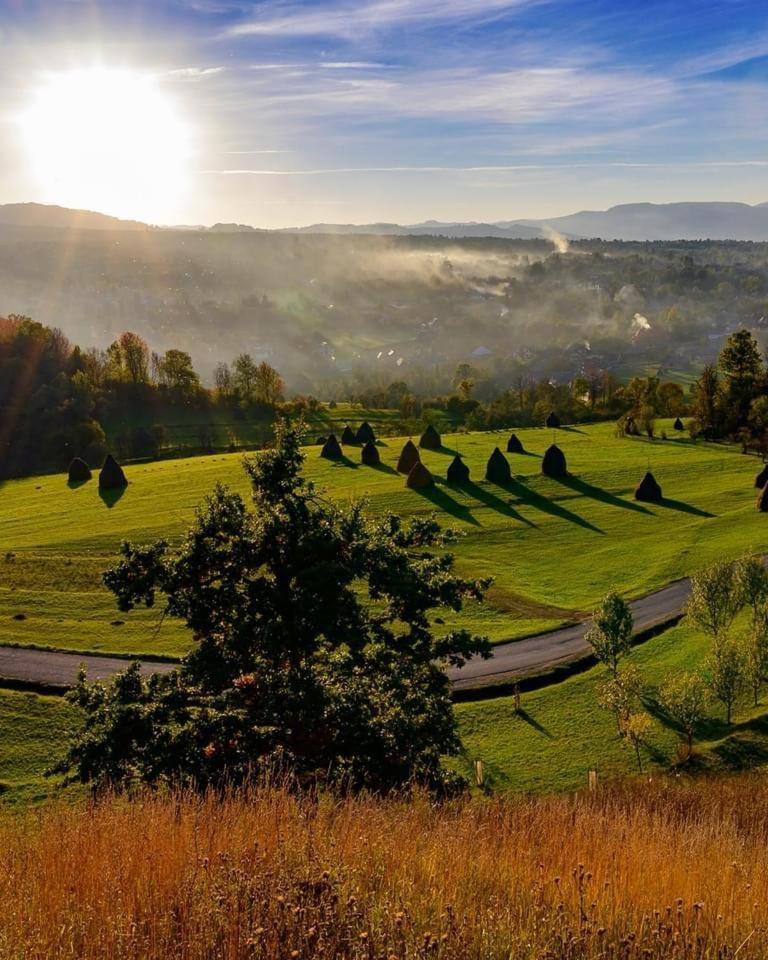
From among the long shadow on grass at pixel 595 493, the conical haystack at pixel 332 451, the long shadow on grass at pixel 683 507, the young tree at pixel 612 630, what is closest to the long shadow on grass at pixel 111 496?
the conical haystack at pixel 332 451

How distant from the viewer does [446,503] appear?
59.5m

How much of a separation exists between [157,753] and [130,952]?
363 inches

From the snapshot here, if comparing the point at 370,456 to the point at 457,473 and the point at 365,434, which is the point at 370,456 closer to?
the point at 365,434

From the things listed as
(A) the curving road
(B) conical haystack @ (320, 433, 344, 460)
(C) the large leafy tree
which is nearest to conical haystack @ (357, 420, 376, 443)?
(B) conical haystack @ (320, 433, 344, 460)

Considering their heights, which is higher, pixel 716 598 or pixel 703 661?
pixel 716 598

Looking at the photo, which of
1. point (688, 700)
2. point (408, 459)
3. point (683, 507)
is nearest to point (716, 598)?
point (688, 700)

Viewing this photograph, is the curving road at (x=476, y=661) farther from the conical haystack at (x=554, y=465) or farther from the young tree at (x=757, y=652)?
the conical haystack at (x=554, y=465)

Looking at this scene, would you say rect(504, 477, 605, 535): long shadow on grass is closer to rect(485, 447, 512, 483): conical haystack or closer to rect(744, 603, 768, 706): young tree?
rect(485, 447, 512, 483): conical haystack

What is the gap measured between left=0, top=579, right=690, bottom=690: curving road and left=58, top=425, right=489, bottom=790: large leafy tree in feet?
53.0

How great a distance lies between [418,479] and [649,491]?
785 inches

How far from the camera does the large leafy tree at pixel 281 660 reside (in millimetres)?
14016

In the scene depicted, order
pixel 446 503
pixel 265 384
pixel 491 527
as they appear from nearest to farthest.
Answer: pixel 491 527 < pixel 446 503 < pixel 265 384

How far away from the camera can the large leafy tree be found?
14016 mm

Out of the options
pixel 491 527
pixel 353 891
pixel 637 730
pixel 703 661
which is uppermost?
pixel 353 891
